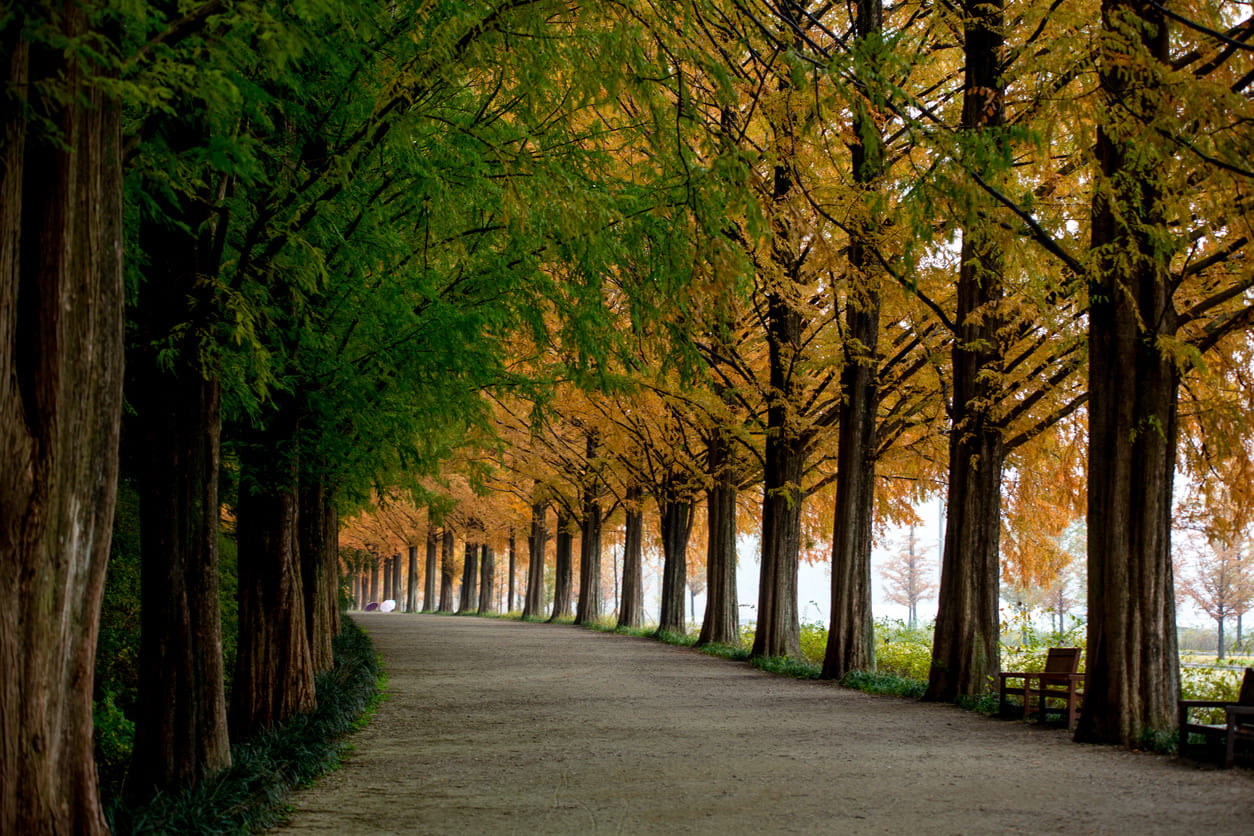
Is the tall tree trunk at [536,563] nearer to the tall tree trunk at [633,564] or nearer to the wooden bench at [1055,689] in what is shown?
the tall tree trunk at [633,564]

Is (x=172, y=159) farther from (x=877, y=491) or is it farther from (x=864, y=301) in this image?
(x=877, y=491)

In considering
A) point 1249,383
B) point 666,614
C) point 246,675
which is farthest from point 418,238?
point 666,614

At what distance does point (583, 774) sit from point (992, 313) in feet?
25.1

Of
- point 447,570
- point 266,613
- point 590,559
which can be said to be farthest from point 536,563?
point 266,613

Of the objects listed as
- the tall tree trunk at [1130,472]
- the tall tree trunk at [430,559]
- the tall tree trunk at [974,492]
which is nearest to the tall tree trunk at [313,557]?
the tall tree trunk at [974,492]

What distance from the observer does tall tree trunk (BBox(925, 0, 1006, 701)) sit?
1218 centimetres

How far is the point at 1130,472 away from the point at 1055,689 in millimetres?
2887

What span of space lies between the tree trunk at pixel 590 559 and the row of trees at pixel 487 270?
16.7 m

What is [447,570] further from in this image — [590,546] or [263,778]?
[263,778]

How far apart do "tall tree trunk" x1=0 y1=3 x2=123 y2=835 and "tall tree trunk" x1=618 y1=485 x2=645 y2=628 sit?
24.0 m

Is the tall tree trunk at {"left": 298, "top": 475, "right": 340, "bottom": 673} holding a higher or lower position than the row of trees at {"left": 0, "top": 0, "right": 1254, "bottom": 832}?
lower

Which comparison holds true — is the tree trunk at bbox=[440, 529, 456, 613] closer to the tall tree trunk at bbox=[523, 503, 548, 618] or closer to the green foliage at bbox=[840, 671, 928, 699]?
the tall tree trunk at bbox=[523, 503, 548, 618]

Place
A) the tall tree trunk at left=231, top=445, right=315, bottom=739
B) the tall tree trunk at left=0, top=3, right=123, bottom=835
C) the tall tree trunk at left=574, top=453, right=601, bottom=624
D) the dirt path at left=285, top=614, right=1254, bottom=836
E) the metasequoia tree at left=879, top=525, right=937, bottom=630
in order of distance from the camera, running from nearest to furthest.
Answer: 1. the tall tree trunk at left=0, top=3, right=123, bottom=835
2. the dirt path at left=285, top=614, right=1254, bottom=836
3. the tall tree trunk at left=231, top=445, right=315, bottom=739
4. the tall tree trunk at left=574, top=453, right=601, bottom=624
5. the metasequoia tree at left=879, top=525, right=937, bottom=630

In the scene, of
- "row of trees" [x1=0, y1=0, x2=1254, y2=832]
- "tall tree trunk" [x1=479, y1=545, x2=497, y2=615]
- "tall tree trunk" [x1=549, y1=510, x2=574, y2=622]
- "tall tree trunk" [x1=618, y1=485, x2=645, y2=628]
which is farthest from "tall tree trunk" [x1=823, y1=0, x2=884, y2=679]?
"tall tree trunk" [x1=479, y1=545, x2=497, y2=615]
